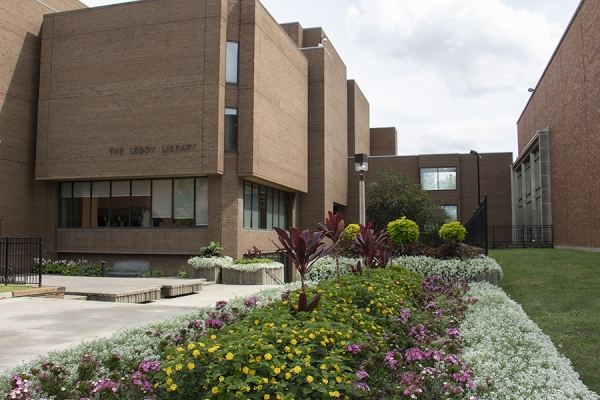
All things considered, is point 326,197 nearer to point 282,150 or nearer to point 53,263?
point 282,150

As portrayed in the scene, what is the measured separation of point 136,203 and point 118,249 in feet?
7.46

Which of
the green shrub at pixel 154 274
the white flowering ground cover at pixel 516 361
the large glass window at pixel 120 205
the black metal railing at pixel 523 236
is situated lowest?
the green shrub at pixel 154 274

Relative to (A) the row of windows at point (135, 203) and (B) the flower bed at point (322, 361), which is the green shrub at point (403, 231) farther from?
(A) the row of windows at point (135, 203)

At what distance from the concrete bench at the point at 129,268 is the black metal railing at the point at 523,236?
23.1 metres

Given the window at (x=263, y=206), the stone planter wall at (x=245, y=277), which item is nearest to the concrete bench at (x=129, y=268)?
the stone planter wall at (x=245, y=277)

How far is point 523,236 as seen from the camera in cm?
3500

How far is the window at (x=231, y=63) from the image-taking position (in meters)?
24.8

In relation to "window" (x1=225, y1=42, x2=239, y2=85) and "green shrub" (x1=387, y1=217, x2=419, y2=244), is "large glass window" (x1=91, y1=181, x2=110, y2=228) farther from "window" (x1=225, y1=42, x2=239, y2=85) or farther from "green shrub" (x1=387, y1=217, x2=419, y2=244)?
"green shrub" (x1=387, y1=217, x2=419, y2=244)

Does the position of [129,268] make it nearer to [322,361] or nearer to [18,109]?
[18,109]

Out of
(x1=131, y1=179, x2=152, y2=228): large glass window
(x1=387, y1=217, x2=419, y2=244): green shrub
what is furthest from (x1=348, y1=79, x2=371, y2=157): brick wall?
(x1=387, y1=217, x2=419, y2=244): green shrub

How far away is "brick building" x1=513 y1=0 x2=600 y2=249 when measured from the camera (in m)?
24.7

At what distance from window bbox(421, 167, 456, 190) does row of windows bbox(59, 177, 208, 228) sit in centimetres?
2480

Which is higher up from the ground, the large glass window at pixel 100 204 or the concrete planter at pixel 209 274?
the large glass window at pixel 100 204

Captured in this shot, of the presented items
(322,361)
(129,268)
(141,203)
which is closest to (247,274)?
(129,268)
